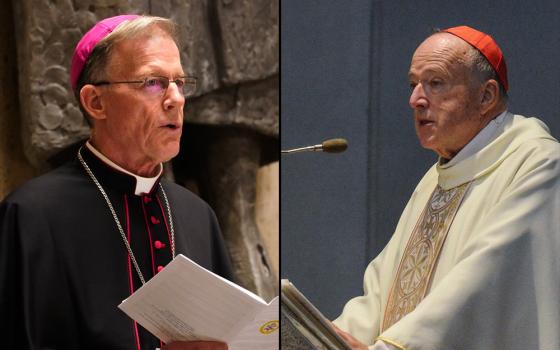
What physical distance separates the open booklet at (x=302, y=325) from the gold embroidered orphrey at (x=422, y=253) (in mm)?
372

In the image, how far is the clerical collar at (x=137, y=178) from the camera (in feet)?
11.6

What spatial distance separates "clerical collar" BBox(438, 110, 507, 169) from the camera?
359 centimetres

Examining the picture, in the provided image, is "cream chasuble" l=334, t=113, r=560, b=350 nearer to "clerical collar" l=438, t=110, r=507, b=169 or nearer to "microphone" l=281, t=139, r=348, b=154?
"clerical collar" l=438, t=110, r=507, b=169

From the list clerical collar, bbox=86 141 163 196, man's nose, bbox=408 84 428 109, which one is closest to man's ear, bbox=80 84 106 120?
clerical collar, bbox=86 141 163 196

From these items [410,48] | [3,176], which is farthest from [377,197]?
[3,176]

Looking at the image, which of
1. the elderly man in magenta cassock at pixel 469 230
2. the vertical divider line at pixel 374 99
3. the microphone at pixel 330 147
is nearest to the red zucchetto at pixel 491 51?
the elderly man in magenta cassock at pixel 469 230

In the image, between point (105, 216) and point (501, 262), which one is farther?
point (105, 216)

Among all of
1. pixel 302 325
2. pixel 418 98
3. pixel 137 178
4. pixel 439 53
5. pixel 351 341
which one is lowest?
pixel 351 341

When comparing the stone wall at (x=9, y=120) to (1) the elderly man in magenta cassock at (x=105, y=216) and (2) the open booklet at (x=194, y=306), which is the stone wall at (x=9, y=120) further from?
(2) the open booklet at (x=194, y=306)

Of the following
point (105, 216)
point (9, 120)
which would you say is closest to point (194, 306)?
point (105, 216)

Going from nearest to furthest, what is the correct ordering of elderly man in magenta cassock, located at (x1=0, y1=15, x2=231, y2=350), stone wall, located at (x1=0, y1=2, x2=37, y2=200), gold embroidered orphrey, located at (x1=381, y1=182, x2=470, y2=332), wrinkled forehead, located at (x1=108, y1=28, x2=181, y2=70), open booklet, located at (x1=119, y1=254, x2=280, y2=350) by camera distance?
open booklet, located at (x1=119, y1=254, x2=280, y2=350), elderly man in magenta cassock, located at (x1=0, y1=15, x2=231, y2=350), wrinkled forehead, located at (x1=108, y1=28, x2=181, y2=70), gold embroidered orphrey, located at (x1=381, y1=182, x2=470, y2=332), stone wall, located at (x1=0, y1=2, x2=37, y2=200)

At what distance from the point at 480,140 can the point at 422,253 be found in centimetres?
35

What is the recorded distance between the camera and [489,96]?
11.8 ft

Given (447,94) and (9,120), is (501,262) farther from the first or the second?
(9,120)
